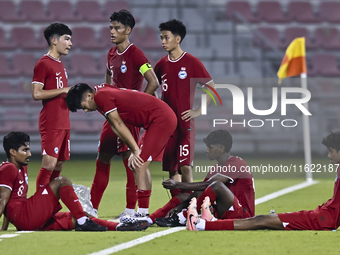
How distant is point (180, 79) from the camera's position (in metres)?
6.20

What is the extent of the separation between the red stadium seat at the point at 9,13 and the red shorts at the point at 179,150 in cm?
1105

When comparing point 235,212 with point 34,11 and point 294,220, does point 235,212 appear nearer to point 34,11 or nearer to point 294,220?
point 294,220

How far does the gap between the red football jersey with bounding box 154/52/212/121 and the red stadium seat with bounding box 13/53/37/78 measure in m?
9.34

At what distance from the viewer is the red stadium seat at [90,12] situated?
16.0m

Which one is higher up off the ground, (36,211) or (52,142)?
(52,142)

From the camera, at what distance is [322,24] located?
16.7 m

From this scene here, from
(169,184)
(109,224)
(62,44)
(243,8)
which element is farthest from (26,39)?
(109,224)

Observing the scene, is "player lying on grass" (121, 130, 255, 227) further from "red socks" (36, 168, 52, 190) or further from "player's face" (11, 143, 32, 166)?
"red socks" (36, 168, 52, 190)

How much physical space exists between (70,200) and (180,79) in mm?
1950

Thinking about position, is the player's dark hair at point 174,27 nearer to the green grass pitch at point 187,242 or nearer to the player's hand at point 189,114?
the player's hand at point 189,114

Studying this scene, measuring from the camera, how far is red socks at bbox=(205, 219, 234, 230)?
193 inches

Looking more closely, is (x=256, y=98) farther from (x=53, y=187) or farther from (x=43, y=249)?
(x=43, y=249)

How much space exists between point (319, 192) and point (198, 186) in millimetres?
3440

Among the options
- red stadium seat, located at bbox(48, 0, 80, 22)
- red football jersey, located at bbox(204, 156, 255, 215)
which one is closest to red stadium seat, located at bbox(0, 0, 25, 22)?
red stadium seat, located at bbox(48, 0, 80, 22)
